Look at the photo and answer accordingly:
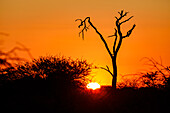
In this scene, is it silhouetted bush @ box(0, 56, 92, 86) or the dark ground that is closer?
the dark ground

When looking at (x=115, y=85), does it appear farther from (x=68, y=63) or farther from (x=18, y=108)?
(x=18, y=108)

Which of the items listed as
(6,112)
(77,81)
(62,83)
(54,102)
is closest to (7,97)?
(6,112)

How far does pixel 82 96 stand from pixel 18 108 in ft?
19.8

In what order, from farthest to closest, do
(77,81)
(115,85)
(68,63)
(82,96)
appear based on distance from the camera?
(115,85), (68,63), (77,81), (82,96)

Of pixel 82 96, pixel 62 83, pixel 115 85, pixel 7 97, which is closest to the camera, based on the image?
pixel 7 97

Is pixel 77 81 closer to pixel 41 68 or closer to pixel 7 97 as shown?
pixel 41 68

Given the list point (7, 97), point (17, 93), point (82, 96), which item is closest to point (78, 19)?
point (82, 96)

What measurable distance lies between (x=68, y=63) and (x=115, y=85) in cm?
616

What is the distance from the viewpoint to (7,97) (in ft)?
49.4

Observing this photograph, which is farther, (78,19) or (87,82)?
(78,19)

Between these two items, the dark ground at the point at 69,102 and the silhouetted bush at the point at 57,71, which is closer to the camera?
the dark ground at the point at 69,102

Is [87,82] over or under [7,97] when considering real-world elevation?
over

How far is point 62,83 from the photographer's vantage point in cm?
2380

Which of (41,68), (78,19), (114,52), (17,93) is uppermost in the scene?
(78,19)
